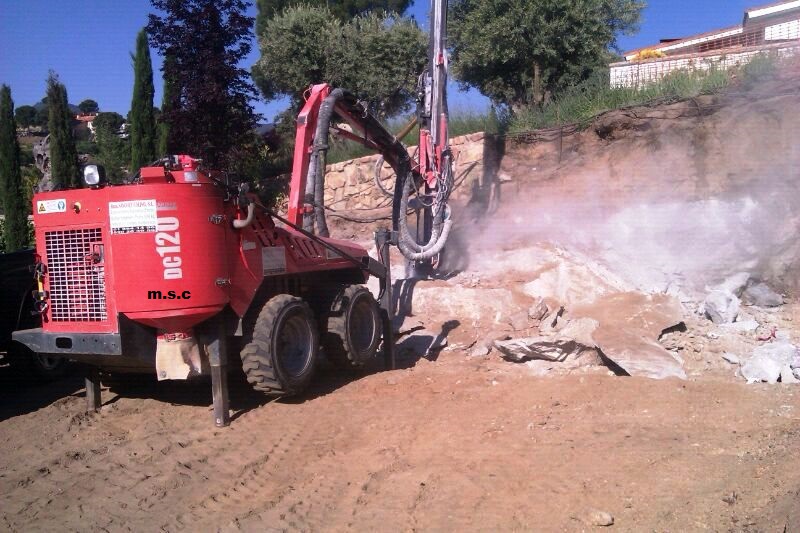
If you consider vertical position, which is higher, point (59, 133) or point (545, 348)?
point (59, 133)

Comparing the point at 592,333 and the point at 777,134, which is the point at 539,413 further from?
the point at 777,134

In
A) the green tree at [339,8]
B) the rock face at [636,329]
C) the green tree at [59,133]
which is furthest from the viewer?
the green tree at [339,8]

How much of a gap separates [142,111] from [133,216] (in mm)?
15949

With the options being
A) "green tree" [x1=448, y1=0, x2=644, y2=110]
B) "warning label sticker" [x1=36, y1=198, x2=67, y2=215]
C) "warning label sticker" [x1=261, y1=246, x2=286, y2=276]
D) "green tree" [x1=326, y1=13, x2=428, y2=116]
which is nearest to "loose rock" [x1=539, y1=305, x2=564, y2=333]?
"warning label sticker" [x1=261, y1=246, x2=286, y2=276]

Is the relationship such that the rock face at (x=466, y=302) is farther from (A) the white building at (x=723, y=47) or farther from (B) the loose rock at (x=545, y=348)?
(A) the white building at (x=723, y=47)

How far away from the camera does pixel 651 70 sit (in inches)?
655

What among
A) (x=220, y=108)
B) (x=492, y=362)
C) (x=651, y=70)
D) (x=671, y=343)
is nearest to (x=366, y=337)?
(x=492, y=362)

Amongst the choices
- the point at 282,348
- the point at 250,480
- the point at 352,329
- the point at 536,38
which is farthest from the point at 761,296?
the point at 536,38

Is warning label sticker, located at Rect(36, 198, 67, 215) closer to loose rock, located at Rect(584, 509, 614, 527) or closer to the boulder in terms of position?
loose rock, located at Rect(584, 509, 614, 527)

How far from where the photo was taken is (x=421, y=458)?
5.61m

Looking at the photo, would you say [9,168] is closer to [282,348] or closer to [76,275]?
[76,275]

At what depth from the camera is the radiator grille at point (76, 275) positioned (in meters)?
6.35

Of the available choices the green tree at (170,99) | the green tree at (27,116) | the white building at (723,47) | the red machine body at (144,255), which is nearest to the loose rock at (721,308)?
the red machine body at (144,255)

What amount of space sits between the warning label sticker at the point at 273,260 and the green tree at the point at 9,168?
15.0 metres
